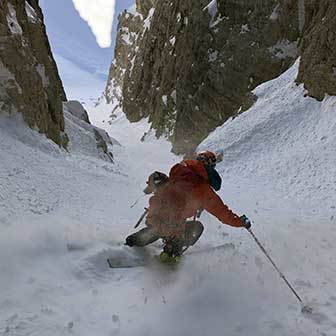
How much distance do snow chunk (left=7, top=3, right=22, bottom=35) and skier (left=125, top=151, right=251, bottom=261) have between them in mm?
17024

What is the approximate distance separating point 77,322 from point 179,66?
48.1 metres

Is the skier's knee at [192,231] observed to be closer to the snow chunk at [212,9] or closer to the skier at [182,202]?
the skier at [182,202]

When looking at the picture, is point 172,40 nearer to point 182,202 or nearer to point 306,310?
point 182,202

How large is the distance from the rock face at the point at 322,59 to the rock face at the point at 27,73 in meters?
14.9

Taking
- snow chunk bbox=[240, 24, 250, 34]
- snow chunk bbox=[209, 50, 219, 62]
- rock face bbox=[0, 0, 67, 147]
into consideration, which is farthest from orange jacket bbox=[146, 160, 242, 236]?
snow chunk bbox=[209, 50, 219, 62]

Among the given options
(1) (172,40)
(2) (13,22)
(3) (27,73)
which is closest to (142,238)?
(3) (27,73)

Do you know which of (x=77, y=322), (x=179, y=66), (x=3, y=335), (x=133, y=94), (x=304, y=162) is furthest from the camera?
(x=133, y=94)

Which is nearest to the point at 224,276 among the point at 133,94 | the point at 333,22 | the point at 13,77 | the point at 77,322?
the point at 77,322

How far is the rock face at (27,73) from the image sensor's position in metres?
19.4

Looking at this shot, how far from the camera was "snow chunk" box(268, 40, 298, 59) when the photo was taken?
122 ft

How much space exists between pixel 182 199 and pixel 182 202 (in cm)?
5

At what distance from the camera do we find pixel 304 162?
62.5 ft

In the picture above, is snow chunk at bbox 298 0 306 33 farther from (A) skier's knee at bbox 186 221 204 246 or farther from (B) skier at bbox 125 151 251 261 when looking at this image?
(A) skier's knee at bbox 186 221 204 246

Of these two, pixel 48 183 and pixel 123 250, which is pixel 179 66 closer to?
pixel 48 183
